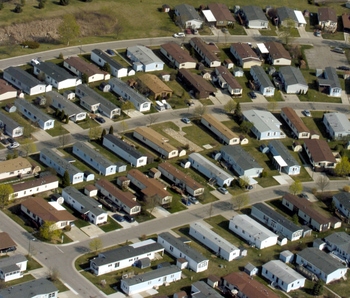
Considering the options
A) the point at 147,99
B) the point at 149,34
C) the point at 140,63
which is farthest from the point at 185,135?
the point at 149,34

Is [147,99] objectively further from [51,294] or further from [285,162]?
[51,294]

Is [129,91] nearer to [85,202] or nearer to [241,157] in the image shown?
[241,157]

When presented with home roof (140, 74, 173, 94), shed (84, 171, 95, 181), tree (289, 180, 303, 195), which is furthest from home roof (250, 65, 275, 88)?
shed (84, 171, 95, 181)

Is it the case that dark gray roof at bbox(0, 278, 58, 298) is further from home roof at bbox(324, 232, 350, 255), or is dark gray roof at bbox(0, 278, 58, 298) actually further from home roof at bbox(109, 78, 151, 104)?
home roof at bbox(109, 78, 151, 104)

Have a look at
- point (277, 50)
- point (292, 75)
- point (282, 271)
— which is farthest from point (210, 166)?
point (277, 50)

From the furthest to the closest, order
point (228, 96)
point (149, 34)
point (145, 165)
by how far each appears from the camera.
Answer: point (149, 34), point (228, 96), point (145, 165)

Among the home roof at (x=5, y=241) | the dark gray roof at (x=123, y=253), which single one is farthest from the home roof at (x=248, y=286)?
the home roof at (x=5, y=241)
